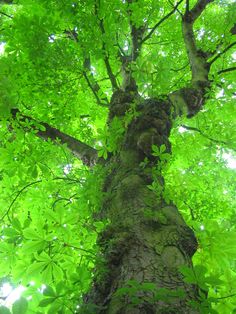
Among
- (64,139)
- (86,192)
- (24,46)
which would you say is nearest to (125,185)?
(86,192)

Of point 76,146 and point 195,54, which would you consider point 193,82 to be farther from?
point 76,146

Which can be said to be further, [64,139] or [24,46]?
[64,139]

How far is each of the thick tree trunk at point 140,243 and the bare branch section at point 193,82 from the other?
95 cm

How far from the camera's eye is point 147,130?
2.73 metres

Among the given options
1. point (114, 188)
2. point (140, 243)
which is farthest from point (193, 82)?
point (140, 243)

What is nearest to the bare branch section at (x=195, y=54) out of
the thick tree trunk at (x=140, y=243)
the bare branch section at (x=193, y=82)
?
the bare branch section at (x=193, y=82)

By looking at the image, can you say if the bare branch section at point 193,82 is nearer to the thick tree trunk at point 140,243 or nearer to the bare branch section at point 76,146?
the thick tree trunk at point 140,243

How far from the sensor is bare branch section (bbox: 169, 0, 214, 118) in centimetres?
351

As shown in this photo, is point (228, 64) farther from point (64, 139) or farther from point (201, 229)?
point (201, 229)

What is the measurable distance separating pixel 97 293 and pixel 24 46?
2691 mm

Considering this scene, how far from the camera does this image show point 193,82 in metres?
3.77

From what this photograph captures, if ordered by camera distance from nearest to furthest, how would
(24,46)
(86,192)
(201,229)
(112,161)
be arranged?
(201,229)
(86,192)
(112,161)
(24,46)

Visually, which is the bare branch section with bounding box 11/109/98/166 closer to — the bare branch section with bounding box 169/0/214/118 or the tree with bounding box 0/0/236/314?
the tree with bounding box 0/0/236/314

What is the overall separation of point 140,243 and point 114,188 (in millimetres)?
725
